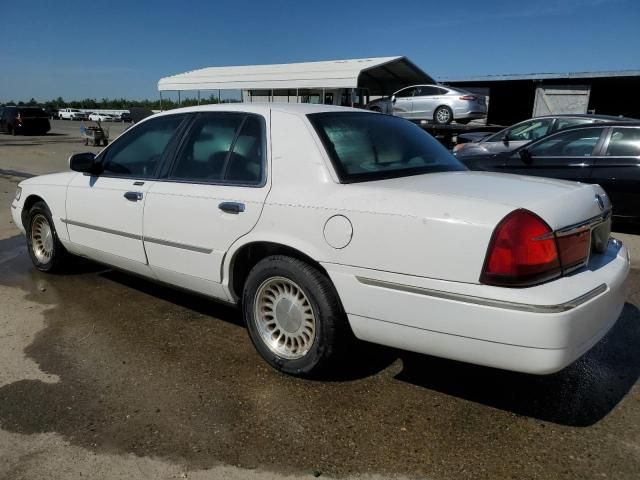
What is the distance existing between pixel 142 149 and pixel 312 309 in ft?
6.83

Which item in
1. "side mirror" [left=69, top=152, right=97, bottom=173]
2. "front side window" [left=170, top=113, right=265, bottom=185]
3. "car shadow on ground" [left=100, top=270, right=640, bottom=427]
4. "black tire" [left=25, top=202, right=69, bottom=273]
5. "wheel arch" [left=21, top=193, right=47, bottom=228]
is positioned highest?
"front side window" [left=170, top=113, right=265, bottom=185]

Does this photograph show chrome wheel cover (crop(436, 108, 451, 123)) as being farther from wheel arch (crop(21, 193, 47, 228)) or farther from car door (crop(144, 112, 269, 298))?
car door (crop(144, 112, 269, 298))

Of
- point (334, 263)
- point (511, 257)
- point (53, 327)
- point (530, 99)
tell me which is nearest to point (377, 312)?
point (334, 263)

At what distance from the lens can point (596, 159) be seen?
718 centimetres

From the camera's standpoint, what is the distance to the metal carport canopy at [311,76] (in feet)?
73.9

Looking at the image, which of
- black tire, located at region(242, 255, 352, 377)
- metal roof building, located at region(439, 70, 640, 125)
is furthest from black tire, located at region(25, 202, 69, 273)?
metal roof building, located at region(439, 70, 640, 125)

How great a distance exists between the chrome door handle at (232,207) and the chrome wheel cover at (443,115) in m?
16.2

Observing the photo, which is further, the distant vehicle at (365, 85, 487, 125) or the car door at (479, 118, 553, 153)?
the distant vehicle at (365, 85, 487, 125)

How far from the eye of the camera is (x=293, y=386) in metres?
3.06

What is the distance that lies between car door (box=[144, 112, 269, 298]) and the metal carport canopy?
1869 centimetres

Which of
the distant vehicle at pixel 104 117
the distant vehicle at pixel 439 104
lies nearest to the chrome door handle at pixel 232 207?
the distant vehicle at pixel 439 104

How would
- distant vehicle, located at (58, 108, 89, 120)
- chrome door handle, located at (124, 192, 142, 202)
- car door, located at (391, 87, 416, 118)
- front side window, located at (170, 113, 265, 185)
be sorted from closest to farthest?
front side window, located at (170, 113, 265, 185) < chrome door handle, located at (124, 192, 142, 202) < car door, located at (391, 87, 416, 118) < distant vehicle, located at (58, 108, 89, 120)

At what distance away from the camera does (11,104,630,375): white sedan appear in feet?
7.71

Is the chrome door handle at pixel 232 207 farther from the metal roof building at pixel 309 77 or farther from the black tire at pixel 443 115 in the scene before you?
the metal roof building at pixel 309 77
